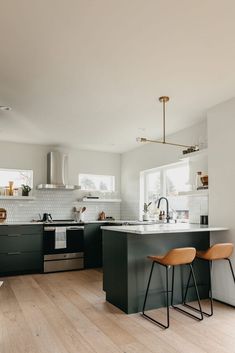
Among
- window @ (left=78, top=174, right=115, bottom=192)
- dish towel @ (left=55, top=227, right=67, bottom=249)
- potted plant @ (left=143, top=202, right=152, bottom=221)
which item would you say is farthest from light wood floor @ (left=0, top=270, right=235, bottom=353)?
window @ (left=78, top=174, right=115, bottom=192)

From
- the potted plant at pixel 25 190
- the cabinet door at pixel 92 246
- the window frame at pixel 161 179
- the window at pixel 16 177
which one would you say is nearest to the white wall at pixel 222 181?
the window frame at pixel 161 179

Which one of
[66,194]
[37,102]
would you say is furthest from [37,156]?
[37,102]

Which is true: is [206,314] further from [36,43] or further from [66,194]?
[66,194]

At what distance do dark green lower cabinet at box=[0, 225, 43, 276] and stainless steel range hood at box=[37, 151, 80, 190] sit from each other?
3.36ft

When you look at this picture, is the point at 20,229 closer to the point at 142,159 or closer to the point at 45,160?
the point at 45,160

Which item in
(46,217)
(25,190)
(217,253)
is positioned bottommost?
(217,253)

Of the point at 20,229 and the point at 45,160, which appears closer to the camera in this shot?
the point at 20,229

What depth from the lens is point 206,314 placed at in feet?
10.9

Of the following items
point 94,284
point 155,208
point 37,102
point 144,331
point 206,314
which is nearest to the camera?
point 144,331

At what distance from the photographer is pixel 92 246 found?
5926 mm

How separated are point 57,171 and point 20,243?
165cm

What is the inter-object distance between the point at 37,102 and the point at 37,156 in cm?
272

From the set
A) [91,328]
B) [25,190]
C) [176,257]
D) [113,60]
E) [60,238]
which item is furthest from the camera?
[25,190]

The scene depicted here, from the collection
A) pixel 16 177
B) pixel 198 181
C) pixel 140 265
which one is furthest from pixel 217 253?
pixel 16 177
